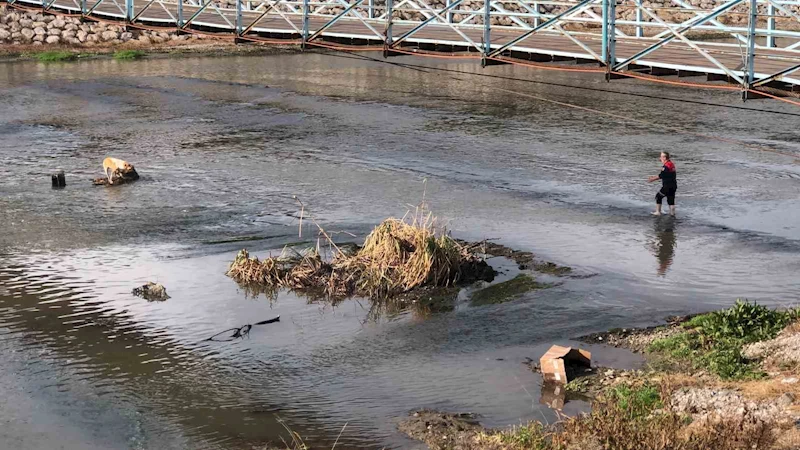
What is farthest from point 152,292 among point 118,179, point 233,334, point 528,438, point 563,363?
point 118,179

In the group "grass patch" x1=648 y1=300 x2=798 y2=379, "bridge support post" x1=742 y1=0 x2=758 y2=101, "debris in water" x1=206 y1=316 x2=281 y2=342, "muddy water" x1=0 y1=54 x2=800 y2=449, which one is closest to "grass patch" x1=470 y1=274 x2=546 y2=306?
"muddy water" x1=0 y1=54 x2=800 y2=449

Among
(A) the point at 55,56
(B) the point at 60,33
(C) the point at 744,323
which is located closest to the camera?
(C) the point at 744,323

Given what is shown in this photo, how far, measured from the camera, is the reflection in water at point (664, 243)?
779 inches

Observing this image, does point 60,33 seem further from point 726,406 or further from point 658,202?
point 726,406

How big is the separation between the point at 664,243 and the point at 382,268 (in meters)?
5.52

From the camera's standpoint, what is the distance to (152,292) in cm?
1833

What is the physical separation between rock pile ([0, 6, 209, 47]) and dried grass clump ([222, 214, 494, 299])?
128 ft

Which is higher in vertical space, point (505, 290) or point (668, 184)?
point (668, 184)

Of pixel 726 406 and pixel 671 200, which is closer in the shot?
pixel 726 406

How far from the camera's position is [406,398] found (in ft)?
46.3

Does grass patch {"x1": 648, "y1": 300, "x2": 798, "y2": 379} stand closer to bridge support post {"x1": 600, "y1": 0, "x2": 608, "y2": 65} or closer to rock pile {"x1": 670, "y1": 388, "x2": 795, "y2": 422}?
rock pile {"x1": 670, "y1": 388, "x2": 795, "y2": 422}

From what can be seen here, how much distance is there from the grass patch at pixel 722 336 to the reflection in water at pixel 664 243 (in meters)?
3.64

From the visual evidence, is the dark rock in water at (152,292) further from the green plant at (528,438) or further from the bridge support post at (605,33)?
the bridge support post at (605,33)

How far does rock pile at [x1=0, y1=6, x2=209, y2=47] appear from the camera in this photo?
2197 inches
